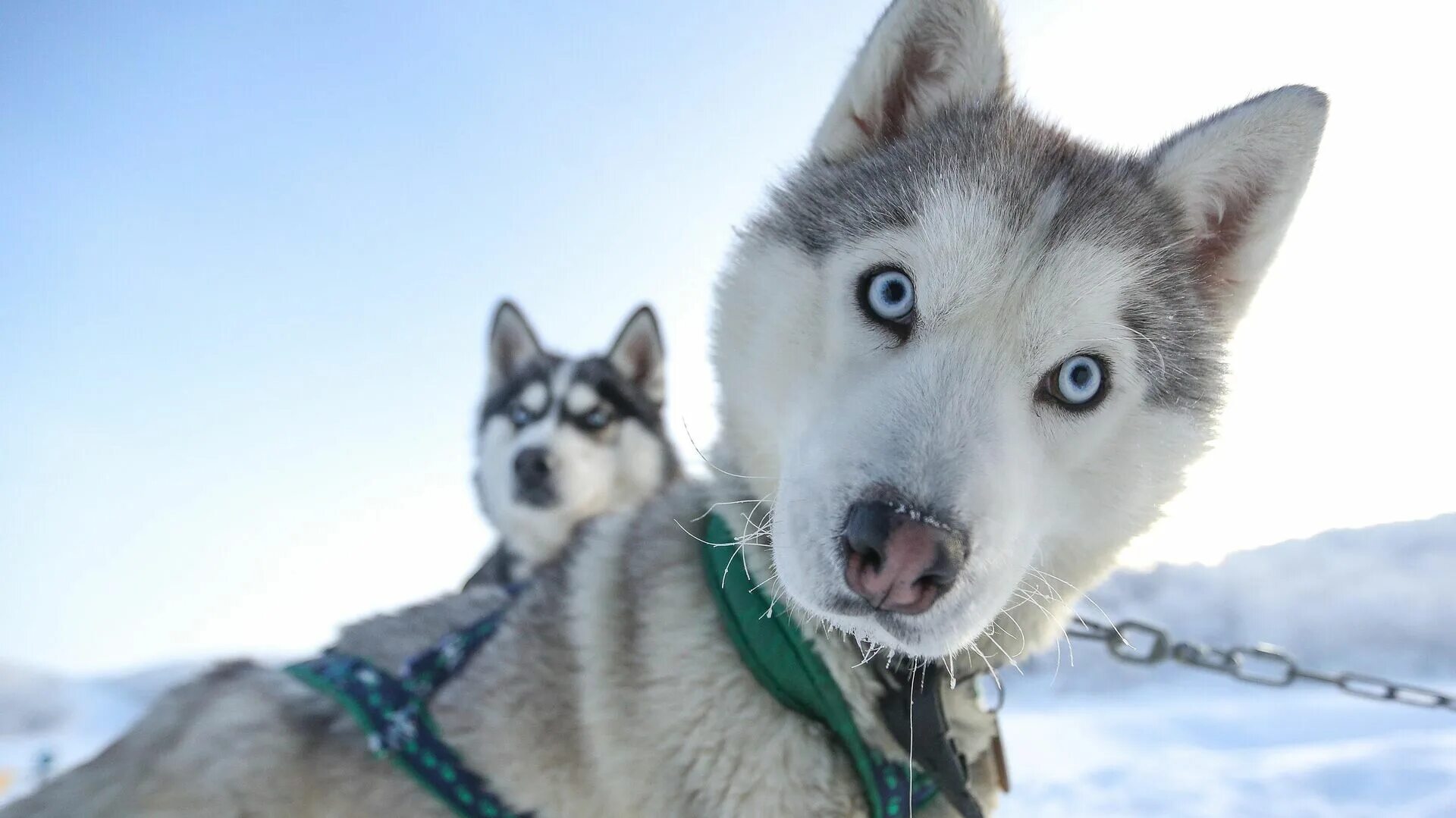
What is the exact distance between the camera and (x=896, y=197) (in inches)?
56.4

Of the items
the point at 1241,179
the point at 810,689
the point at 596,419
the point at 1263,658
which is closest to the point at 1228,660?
the point at 1263,658

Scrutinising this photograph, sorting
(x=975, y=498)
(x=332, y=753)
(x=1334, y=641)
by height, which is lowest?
(x=1334, y=641)

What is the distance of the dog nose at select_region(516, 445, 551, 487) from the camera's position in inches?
179

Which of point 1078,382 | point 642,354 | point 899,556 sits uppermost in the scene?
point 642,354

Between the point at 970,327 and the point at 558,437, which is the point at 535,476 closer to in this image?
the point at 558,437

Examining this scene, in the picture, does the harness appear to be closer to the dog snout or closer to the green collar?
the green collar

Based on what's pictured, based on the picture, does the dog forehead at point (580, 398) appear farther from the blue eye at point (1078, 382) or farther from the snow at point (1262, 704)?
the blue eye at point (1078, 382)

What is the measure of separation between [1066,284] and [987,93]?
67cm

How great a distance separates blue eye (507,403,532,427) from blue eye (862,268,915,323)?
3908 mm

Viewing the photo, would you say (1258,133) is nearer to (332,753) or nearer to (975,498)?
(975,498)

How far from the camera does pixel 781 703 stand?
4.53ft

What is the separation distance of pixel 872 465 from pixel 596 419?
13.1 ft

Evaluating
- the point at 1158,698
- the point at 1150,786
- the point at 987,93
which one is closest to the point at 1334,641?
the point at 1158,698

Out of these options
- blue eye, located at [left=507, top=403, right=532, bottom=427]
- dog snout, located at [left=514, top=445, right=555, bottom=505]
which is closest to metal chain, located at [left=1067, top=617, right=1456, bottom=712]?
dog snout, located at [left=514, top=445, right=555, bottom=505]
